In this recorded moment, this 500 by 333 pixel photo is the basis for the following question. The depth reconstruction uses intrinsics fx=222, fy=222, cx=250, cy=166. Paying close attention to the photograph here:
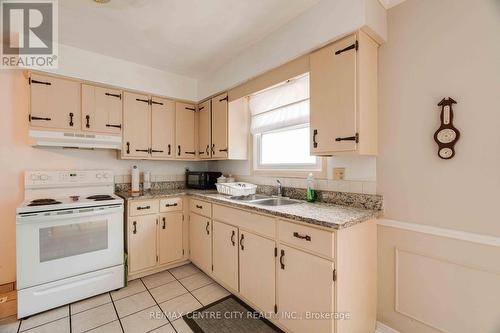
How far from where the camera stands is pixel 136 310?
1.98 meters

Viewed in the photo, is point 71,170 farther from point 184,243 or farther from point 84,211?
point 184,243

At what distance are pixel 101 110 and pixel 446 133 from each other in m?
3.20

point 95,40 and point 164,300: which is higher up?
point 95,40

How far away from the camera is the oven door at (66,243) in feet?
6.15

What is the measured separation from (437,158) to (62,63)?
342 centimetres

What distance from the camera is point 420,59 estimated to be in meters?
1.51

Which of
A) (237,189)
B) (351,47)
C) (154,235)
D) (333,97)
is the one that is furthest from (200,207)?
(351,47)

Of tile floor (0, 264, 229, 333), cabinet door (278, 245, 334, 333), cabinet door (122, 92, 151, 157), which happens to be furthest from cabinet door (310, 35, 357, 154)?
cabinet door (122, 92, 151, 157)

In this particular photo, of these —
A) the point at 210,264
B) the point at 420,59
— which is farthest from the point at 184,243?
the point at 420,59

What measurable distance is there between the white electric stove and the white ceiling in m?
1.49

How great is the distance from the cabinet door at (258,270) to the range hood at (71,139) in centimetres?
183

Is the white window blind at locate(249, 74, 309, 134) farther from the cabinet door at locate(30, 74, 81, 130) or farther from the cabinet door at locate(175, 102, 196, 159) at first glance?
the cabinet door at locate(30, 74, 81, 130)

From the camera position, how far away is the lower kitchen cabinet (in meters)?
2.48

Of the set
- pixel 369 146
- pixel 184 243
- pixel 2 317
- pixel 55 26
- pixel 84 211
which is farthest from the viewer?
pixel 184 243
